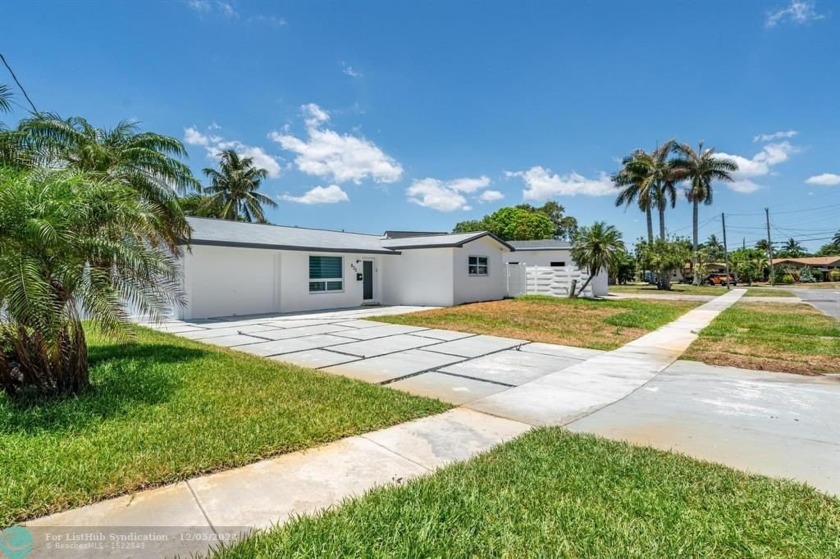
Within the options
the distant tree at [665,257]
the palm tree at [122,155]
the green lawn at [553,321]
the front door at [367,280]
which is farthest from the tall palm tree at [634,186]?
the palm tree at [122,155]

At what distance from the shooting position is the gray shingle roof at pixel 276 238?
1380 centimetres

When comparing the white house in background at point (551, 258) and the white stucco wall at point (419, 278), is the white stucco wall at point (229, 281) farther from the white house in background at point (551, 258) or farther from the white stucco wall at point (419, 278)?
the white house in background at point (551, 258)

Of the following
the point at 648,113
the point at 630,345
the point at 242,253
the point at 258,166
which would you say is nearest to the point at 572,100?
the point at 648,113

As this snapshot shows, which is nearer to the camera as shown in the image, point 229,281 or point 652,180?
point 229,281

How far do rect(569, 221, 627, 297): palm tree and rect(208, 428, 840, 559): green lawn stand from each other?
1842cm

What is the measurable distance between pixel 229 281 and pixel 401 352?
8.71 meters

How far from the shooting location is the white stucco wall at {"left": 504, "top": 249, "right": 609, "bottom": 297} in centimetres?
2341

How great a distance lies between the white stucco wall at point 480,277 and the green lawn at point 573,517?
1492 cm

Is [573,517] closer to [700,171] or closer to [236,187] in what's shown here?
[236,187]

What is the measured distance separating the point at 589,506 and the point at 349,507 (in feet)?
5.33

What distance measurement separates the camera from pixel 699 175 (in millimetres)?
38250

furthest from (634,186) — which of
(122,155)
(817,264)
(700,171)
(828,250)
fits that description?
(828,250)

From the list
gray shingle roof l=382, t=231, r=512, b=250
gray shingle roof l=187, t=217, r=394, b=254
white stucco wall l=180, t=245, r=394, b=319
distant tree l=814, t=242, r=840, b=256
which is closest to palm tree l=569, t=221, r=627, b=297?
gray shingle roof l=382, t=231, r=512, b=250

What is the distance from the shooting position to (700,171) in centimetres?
3825
